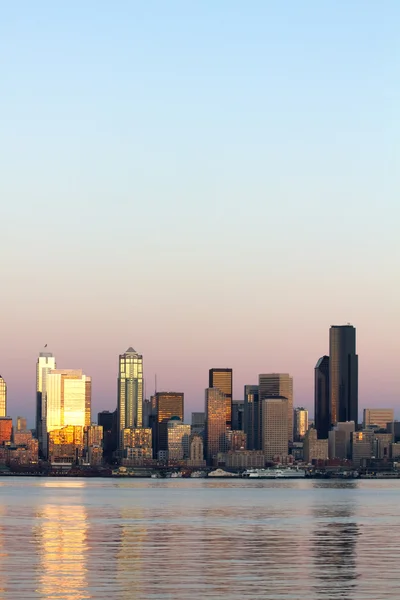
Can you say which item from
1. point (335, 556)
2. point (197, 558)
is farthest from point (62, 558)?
point (335, 556)

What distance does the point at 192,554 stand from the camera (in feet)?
255

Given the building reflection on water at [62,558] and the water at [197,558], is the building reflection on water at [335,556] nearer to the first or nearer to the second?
the water at [197,558]

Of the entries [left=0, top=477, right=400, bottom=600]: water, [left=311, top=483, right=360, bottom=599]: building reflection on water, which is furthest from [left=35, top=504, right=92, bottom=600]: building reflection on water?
[left=311, top=483, right=360, bottom=599]: building reflection on water

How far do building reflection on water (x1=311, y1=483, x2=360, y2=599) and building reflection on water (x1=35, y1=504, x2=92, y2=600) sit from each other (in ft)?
38.6

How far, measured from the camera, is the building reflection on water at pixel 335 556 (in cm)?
6034

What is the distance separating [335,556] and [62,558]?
56.7 feet

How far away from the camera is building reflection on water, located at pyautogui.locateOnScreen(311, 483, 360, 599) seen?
60344 millimetres

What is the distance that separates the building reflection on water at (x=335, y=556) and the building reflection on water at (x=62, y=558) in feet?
38.6

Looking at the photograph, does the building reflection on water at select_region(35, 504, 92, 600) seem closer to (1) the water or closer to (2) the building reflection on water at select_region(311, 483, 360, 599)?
(1) the water

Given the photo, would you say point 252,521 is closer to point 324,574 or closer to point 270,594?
point 324,574

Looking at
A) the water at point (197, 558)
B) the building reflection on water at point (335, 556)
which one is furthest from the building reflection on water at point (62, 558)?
the building reflection on water at point (335, 556)

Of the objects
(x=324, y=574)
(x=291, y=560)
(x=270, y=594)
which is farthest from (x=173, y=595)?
(x=291, y=560)

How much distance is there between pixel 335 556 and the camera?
→ 78.4 meters

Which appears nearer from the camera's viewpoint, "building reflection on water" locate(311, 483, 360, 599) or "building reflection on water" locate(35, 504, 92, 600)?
"building reflection on water" locate(35, 504, 92, 600)
